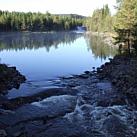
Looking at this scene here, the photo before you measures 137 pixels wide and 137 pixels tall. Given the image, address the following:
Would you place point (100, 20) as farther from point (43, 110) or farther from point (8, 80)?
point (43, 110)

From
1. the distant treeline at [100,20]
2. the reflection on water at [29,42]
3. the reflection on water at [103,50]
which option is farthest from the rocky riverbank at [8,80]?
the distant treeline at [100,20]

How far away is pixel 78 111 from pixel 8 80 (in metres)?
12.7

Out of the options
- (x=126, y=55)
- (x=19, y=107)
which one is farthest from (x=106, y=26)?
(x=19, y=107)

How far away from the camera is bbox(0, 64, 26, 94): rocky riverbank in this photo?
32562 mm

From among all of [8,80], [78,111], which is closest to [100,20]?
[8,80]

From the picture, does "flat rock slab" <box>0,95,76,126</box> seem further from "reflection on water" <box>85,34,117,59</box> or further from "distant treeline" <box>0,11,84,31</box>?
"distant treeline" <box>0,11,84,31</box>

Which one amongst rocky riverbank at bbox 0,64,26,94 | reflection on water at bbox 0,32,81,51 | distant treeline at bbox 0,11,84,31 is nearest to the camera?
rocky riverbank at bbox 0,64,26,94

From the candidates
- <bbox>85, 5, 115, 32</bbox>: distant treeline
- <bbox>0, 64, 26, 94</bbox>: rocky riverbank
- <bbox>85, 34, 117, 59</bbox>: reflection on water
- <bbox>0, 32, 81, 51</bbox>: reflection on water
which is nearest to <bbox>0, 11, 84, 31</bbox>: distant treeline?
<bbox>0, 32, 81, 51</bbox>: reflection on water

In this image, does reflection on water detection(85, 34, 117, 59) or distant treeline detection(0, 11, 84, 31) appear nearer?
reflection on water detection(85, 34, 117, 59)

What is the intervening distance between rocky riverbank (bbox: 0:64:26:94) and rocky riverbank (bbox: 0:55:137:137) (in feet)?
12.8

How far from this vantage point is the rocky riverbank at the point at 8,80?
32562mm

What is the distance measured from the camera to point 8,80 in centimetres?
3516

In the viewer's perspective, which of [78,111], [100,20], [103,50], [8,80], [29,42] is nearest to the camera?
[78,111]

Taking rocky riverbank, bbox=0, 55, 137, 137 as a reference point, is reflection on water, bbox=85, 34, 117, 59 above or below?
above
